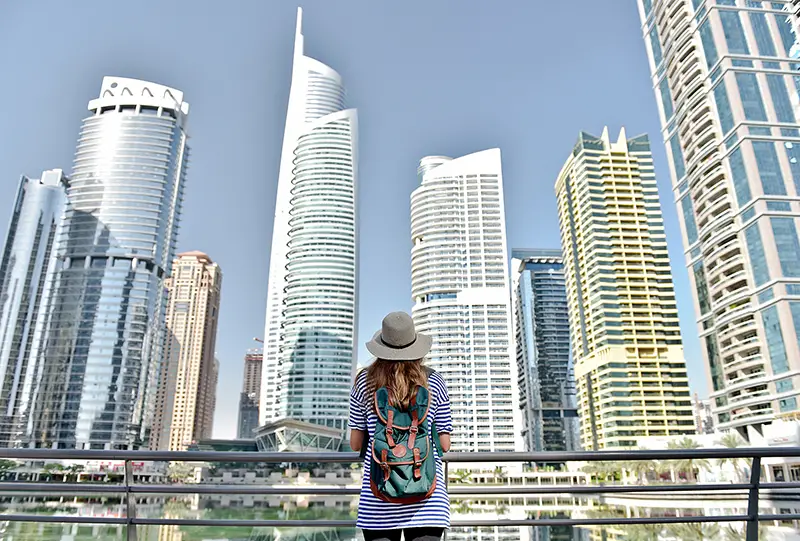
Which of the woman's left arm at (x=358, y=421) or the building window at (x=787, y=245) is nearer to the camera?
the woman's left arm at (x=358, y=421)

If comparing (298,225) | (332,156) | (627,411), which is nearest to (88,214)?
(298,225)

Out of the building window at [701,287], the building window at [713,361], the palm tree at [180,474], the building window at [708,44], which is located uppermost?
the building window at [708,44]

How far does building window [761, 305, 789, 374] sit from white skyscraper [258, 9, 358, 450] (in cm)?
6787

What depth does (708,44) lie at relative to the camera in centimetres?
5984

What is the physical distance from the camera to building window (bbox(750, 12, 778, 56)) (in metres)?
57.8

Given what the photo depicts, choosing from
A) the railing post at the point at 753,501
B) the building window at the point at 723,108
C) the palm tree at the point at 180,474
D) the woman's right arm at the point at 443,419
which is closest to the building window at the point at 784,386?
the building window at the point at 723,108

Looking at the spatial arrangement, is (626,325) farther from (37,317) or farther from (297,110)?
(37,317)

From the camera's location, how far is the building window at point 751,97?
180 feet

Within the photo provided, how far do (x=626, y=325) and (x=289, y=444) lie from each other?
60817mm

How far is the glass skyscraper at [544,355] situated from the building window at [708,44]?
76.7 m

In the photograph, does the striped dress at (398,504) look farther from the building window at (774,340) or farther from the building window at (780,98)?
the building window at (780,98)

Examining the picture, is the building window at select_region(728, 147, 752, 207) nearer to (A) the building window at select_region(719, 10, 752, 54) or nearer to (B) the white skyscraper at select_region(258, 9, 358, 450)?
(A) the building window at select_region(719, 10, 752, 54)

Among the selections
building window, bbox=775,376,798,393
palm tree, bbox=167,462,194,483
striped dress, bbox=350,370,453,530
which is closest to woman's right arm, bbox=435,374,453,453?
striped dress, bbox=350,370,453,530

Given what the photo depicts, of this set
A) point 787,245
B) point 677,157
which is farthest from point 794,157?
point 677,157
